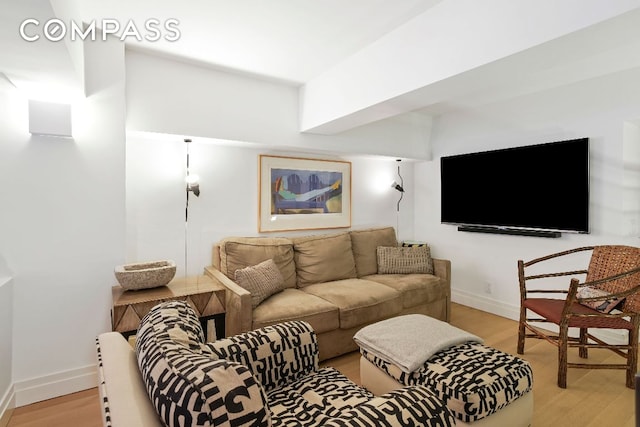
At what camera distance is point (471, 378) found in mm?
1617

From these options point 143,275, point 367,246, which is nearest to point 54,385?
point 143,275

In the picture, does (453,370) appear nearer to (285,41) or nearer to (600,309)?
(600,309)

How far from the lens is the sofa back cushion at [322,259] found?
10.7 ft

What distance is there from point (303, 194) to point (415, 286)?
1542 millimetres

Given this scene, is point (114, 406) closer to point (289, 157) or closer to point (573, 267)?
point (289, 157)

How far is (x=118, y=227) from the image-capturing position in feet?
7.69

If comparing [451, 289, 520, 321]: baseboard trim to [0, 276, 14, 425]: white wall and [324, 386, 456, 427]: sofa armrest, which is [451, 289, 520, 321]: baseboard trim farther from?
[0, 276, 14, 425]: white wall

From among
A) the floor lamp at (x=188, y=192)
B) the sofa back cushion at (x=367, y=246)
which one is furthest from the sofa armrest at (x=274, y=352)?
the sofa back cushion at (x=367, y=246)

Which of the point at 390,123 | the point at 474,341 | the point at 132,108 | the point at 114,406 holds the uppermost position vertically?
the point at 390,123

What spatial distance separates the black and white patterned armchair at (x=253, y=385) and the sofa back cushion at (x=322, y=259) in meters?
1.50

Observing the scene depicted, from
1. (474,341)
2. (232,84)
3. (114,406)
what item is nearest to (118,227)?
(232,84)

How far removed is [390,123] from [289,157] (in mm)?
1389

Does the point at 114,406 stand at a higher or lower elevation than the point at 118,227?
lower

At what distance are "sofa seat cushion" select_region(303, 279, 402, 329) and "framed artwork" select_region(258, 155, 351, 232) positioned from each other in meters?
0.81
